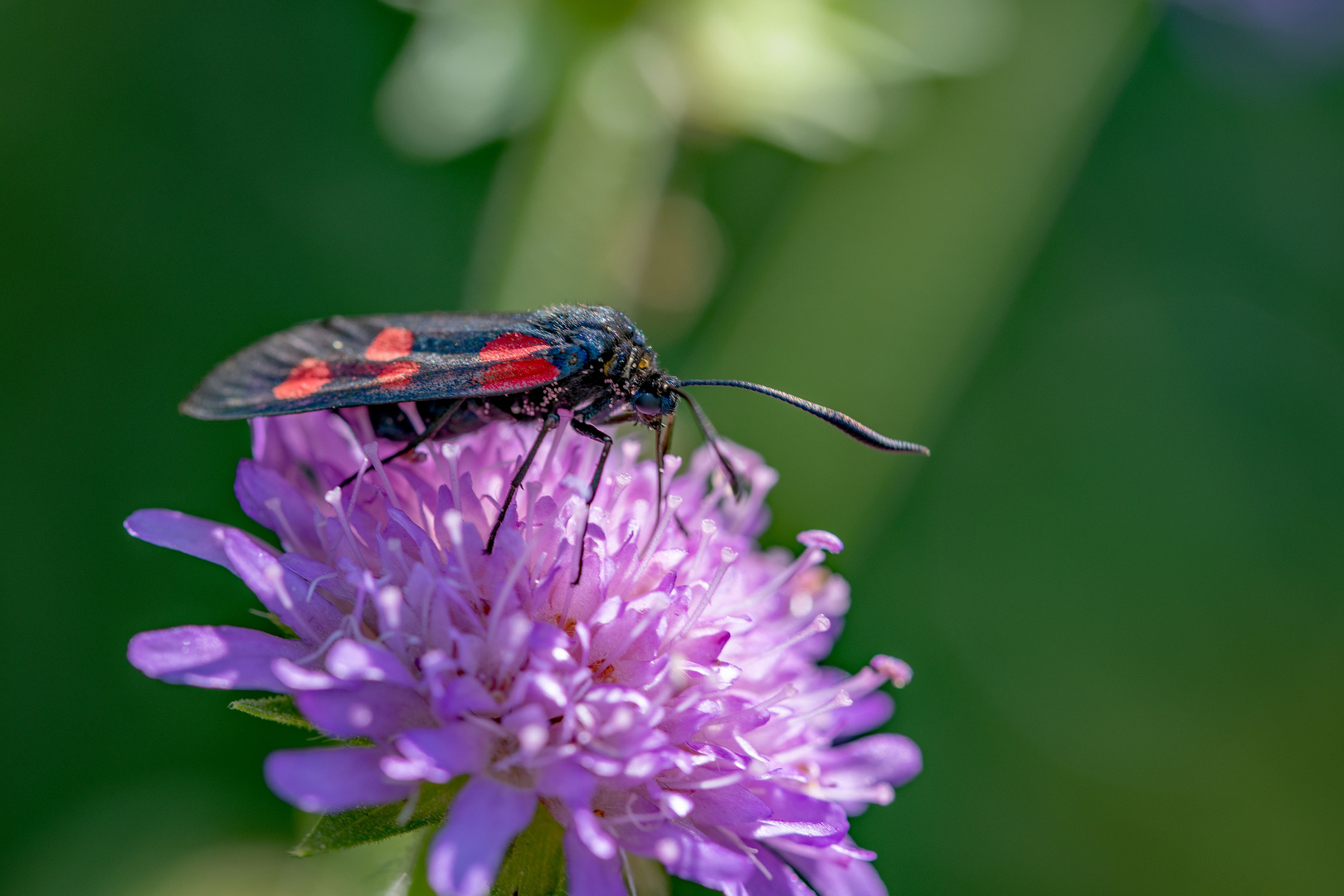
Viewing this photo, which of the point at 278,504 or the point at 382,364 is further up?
the point at 382,364

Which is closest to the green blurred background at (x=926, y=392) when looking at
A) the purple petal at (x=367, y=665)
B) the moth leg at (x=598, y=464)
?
the purple petal at (x=367, y=665)

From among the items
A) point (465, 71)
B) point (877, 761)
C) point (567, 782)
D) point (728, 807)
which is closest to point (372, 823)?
point (567, 782)

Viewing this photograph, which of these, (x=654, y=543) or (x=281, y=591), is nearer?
(x=281, y=591)

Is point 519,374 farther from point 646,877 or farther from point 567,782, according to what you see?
point 646,877

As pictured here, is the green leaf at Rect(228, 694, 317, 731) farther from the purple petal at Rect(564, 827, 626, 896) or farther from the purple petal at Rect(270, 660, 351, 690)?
the purple petal at Rect(564, 827, 626, 896)

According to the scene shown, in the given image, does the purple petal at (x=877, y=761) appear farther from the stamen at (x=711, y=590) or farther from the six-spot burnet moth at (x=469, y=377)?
the six-spot burnet moth at (x=469, y=377)

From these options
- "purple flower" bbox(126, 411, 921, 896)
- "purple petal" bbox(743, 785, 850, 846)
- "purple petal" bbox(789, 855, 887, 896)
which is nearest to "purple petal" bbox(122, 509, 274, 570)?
"purple flower" bbox(126, 411, 921, 896)

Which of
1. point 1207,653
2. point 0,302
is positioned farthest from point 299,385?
point 1207,653
